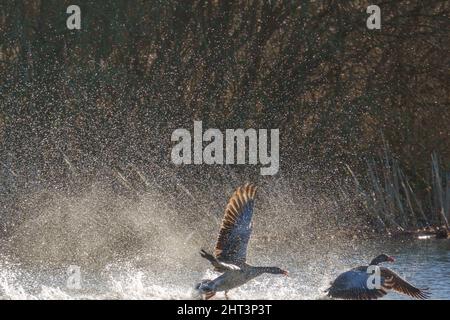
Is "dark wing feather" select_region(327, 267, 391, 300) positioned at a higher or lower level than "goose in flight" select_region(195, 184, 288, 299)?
lower

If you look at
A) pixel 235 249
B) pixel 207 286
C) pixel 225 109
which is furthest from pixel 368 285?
pixel 225 109

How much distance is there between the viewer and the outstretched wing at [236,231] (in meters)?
11.2

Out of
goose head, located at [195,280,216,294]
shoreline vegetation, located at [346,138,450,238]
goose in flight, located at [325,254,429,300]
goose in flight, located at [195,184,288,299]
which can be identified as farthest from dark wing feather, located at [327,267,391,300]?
shoreline vegetation, located at [346,138,450,238]

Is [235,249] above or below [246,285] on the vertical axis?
above

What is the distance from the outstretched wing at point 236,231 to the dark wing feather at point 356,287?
0.81 m

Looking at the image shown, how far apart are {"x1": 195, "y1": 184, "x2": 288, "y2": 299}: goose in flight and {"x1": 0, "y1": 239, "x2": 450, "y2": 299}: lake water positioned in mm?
729

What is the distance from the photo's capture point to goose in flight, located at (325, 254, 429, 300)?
36.1 ft

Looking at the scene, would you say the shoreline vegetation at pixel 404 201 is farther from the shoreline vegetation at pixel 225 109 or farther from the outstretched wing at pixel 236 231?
the outstretched wing at pixel 236 231

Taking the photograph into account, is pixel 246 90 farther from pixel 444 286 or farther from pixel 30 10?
pixel 444 286

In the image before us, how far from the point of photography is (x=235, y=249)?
36.9ft

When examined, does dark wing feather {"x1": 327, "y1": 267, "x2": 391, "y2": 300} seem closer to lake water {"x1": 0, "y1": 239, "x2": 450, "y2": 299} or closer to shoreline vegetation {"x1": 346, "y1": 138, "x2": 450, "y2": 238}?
lake water {"x1": 0, "y1": 239, "x2": 450, "y2": 299}

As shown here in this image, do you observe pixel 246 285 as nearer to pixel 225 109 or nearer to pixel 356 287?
pixel 356 287

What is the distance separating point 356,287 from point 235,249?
102 cm

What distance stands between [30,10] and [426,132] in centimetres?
525
